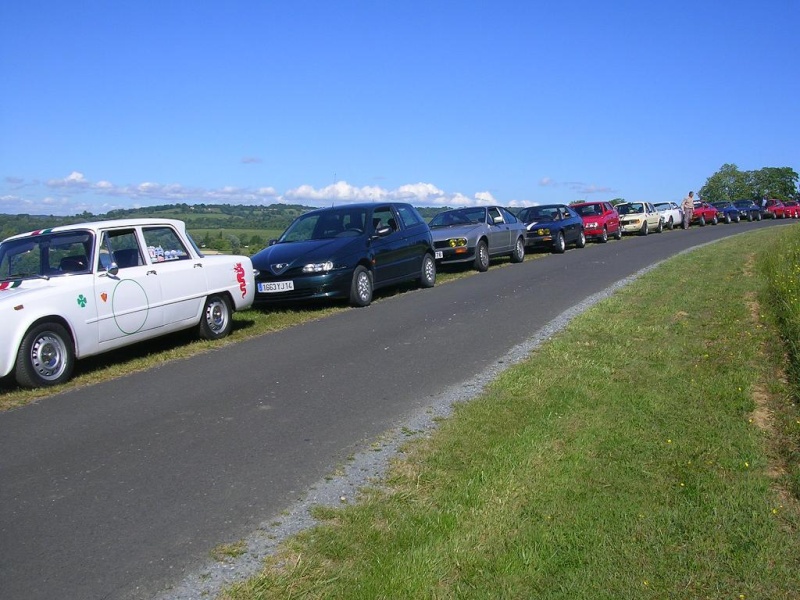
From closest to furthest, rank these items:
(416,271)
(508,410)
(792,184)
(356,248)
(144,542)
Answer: (144,542) → (508,410) → (356,248) → (416,271) → (792,184)

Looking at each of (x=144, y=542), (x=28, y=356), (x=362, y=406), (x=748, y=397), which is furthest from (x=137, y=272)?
(x=748, y=397)

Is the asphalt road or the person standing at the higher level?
the person standing

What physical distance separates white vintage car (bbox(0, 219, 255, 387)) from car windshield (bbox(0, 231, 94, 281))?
0.04 feet

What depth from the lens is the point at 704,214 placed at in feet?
149

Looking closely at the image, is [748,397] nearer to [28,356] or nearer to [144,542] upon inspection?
[144,542]

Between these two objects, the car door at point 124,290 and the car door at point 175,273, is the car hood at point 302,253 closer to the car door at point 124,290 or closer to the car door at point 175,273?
the car door at point 175,273

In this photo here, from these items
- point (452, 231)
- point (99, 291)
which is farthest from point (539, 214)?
point (99, 291)

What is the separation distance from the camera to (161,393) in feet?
23.8

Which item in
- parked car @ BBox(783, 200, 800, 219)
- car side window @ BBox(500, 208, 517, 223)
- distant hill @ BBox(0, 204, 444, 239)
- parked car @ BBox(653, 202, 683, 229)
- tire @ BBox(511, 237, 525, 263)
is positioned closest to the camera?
distant hill @ BBox(0, 204, 444, 239)

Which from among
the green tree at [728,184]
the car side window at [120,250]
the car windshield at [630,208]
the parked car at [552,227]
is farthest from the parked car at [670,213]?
the green tree at [728,184]

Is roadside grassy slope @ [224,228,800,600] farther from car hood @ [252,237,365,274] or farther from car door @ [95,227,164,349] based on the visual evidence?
car hood @ [252,237,365,274]

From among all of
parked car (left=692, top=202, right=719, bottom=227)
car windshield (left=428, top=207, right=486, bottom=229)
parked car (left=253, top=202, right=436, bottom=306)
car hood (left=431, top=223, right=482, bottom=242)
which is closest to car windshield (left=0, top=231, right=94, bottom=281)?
parked car (left=253, top=202, right=436, bottom=306)

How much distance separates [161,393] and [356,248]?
257 inches

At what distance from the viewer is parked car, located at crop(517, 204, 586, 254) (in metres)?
25.0
